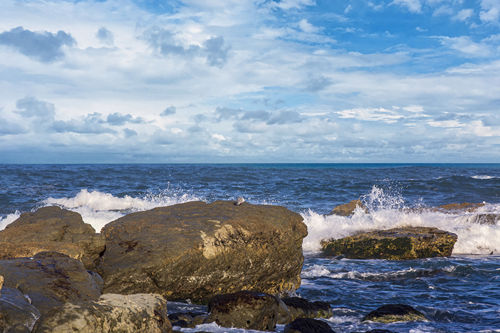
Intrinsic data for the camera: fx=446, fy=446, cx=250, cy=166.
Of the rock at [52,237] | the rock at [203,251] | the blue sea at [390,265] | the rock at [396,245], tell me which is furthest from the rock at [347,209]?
the rock at [52,237]

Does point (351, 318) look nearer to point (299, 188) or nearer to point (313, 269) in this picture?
point (313, 269)

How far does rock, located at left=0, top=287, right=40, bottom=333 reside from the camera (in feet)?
11.3

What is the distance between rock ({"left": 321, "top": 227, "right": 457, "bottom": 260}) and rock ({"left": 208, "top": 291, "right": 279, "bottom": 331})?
5.57 m

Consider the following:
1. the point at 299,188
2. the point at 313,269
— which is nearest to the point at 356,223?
the point at 313,269

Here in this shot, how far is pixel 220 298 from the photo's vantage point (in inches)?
227

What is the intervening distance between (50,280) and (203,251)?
91.8 inches

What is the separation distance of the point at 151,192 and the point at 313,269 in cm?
1713

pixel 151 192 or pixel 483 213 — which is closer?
pixel 483 213

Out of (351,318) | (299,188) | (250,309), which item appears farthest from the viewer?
(299,188)

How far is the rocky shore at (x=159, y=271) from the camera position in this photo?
3.98m

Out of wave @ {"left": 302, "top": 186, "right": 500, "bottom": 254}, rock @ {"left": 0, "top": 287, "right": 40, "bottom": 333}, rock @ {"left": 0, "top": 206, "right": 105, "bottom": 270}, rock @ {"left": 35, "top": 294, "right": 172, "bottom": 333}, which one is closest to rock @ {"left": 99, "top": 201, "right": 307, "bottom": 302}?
rock @ {"left": 0, "top": 206, "right": 105, "bottom": 270}

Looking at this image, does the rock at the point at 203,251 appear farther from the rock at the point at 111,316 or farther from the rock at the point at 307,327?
the rock at the point at 111,316

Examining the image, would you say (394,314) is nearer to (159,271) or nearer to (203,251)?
(203,251)

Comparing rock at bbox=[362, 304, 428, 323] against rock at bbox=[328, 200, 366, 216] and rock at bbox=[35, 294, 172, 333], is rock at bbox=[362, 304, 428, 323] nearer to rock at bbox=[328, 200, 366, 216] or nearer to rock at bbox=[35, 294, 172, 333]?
rock at bbox=[35, 294, 172, 333]
